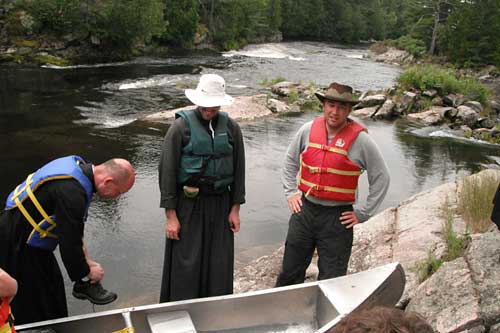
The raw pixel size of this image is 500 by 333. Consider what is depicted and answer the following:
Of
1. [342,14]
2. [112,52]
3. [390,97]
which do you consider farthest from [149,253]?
[342,14]

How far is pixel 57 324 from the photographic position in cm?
297

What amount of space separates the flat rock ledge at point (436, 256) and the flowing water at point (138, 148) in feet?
3.93

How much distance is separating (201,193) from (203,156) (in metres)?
0.28

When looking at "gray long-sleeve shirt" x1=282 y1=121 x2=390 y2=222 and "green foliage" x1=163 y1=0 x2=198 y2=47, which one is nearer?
"gray long-sleeve shirt" x1=282 y1=121 x2=390 y2=222

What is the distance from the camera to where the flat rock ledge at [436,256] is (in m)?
3.41

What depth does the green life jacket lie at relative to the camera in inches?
140

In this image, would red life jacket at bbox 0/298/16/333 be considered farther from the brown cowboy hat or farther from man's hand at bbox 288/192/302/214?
the brown cowboy hat

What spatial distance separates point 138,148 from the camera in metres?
11.0

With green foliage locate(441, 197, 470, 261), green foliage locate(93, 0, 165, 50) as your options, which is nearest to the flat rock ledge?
green foliage locate(441, 197, 470, 261)

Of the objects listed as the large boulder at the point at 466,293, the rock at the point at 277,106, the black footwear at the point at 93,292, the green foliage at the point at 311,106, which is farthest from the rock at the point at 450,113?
the black footwear at the point at 93,292

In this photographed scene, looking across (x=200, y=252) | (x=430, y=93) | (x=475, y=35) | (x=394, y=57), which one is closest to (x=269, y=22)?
(x=394, y=57)

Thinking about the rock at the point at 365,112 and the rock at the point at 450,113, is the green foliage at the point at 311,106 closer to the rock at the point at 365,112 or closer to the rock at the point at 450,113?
the rock at the point at 365,112

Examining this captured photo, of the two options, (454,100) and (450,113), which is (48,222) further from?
(454,100)

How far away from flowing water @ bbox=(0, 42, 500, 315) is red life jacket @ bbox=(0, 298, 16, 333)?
9.45 feet
